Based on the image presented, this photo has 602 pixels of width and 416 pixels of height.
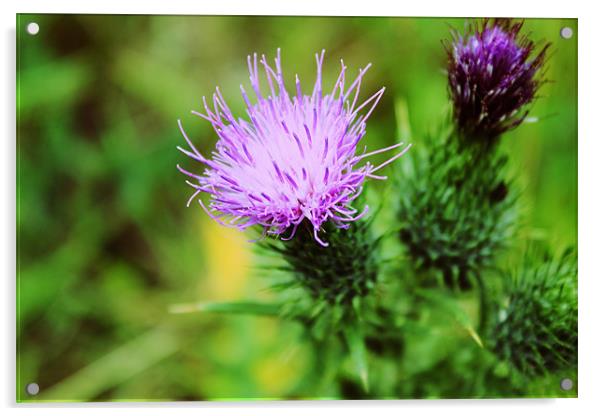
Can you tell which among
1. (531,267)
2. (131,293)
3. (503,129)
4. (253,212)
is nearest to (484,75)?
(503,129)

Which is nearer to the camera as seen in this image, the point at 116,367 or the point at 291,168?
the point at 291,168

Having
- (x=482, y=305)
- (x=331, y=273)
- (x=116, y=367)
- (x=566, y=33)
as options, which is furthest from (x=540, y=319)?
(x=116, y=367)

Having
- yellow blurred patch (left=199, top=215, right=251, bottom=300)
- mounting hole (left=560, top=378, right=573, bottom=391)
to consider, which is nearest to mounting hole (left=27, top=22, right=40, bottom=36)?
yellow blurred patch (left=199, top=215, right=251, bottom=300)

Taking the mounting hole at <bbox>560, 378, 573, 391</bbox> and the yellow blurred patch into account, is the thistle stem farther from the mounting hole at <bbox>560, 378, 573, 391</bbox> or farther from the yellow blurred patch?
the yellow blurred patch

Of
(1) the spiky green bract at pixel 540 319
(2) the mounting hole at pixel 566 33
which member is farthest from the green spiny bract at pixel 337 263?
(2) the mounting hole at pixel 566 33

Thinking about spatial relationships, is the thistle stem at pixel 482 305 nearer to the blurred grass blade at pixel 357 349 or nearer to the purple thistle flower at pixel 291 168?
the blurred grass blade at pixel 357 349

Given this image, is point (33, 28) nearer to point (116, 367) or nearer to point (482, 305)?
point (116, 367)

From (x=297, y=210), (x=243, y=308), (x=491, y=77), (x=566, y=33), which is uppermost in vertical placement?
(x=566, y=33)
